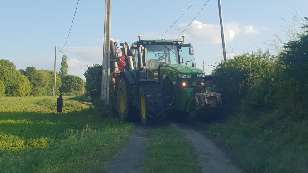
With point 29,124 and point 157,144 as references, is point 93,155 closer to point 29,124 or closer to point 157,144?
point 157,144

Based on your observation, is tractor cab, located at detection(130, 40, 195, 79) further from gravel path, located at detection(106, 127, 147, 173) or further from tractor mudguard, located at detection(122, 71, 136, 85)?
gravel path, located at detection(106, 127, 147, 173)

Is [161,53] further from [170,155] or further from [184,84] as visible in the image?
[170,155]

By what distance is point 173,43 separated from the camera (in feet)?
66.5

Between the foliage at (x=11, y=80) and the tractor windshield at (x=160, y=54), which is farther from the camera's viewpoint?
the foliage at (x=11, y=80)

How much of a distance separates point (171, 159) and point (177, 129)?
233 inches

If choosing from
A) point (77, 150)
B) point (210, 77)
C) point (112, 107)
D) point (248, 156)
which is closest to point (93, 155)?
point (77, 150)

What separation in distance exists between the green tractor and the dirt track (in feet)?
7.89

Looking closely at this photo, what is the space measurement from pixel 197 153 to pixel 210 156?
407 millimetres

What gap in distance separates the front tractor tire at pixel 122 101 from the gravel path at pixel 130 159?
5019 millimetres

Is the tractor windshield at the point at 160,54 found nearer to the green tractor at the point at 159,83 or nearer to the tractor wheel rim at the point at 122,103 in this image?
the green tractor at the point at 159,83

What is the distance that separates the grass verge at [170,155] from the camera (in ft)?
31.8

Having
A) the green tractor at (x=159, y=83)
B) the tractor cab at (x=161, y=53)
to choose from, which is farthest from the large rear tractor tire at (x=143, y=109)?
the tractor cab at (x=161, y=53)

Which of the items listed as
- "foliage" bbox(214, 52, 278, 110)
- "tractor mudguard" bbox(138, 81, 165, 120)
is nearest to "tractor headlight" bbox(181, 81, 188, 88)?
"tractor mudguard" bbox(138, 81, 165, 120)

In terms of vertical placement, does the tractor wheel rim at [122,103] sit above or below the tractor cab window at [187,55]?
below
